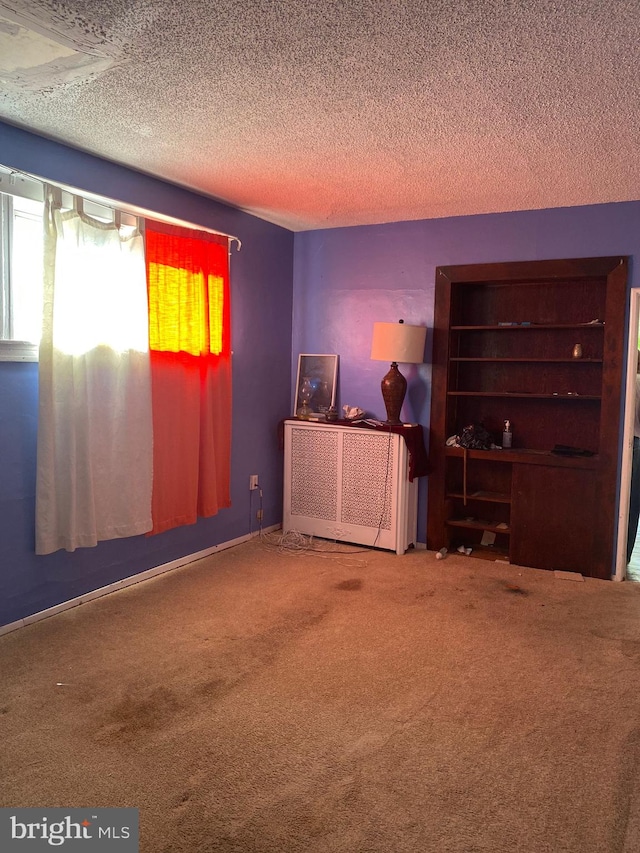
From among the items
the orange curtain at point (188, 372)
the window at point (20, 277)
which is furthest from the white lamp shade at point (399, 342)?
the window at point (20, 277)

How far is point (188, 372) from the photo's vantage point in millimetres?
3969

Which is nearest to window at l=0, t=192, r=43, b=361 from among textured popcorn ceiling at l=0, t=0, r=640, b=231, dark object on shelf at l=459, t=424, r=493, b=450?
textured popcorn ceiling at l=0, t=0, r=640, b=231

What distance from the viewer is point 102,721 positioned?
235 cm

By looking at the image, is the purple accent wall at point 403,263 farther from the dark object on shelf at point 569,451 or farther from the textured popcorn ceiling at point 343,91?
the dark object on shelf at point 569,451

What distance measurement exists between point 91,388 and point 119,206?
104 centimetres

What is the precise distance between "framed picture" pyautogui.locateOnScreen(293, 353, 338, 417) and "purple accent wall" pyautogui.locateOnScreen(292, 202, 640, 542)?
0.22 ft

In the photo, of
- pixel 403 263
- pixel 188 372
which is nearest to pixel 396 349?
pixel 403 263

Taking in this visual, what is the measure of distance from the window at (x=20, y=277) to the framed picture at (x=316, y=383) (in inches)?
90.4

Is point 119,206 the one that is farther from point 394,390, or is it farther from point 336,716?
point 336,716

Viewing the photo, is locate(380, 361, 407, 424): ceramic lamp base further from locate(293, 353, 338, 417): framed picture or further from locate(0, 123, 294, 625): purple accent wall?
locate(0, 123, 294, 625): purple accent wall

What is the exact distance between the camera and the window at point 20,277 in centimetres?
304

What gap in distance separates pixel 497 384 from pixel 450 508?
3.22ft

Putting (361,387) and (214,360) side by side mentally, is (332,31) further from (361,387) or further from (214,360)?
(361,387)

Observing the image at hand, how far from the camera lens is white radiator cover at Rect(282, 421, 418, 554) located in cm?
453
